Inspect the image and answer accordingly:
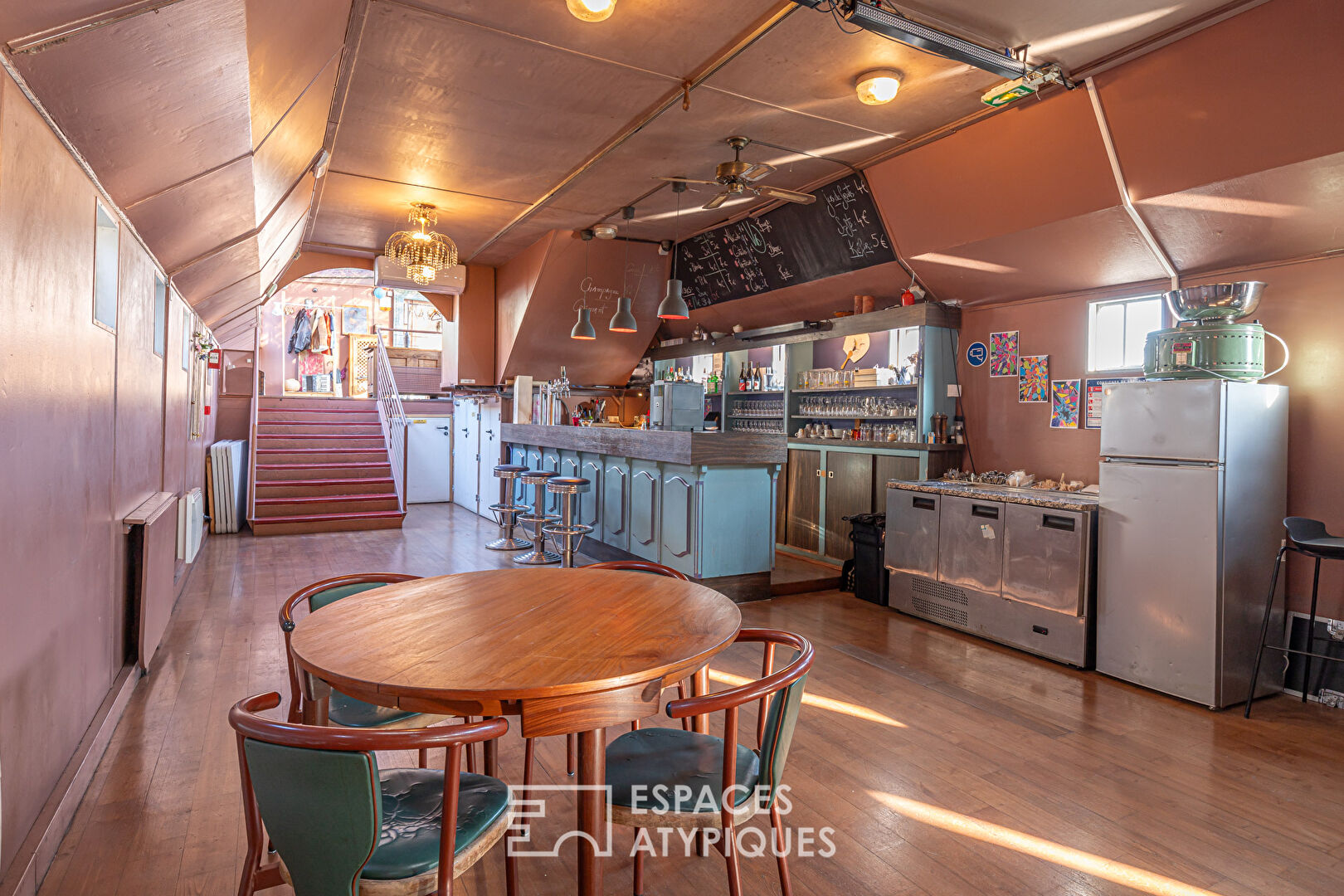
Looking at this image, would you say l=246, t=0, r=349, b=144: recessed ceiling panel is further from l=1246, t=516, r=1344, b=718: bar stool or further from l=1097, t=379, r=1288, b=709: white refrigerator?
l=1246, t=516, r=1344, b=718: bar stool

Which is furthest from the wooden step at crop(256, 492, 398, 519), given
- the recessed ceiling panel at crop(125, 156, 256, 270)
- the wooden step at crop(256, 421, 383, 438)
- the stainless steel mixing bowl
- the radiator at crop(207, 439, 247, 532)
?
the stainless steel mixing bowl

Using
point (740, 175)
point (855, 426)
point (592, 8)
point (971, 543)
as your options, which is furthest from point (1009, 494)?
point (592, 8)

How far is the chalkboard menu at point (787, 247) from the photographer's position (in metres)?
6.11

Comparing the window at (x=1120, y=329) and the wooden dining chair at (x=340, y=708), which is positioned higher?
the window at (x=1120, y=329)

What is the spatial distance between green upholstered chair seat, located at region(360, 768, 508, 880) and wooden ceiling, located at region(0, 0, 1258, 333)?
6.51ft

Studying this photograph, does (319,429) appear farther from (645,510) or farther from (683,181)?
(683,181)

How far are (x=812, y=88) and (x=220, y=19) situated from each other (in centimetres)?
328

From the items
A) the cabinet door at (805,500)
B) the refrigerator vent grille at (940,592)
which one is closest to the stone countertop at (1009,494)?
the refrigerator vent grille at (940,592)

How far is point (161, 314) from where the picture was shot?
4621mm

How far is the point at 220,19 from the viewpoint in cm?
211

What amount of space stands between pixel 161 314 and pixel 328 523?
15.2 ft

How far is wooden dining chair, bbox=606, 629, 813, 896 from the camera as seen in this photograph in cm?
175

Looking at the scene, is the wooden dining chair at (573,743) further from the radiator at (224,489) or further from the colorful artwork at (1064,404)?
the radiator at (224,489)

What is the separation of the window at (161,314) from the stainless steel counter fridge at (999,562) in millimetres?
5125
